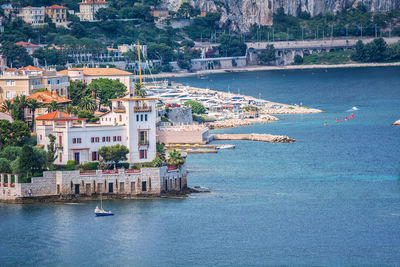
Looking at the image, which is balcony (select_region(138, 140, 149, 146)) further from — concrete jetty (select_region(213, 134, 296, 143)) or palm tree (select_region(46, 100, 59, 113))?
concrete jetty (select_region(213, 134, 296, 143))

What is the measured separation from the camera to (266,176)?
325 feet

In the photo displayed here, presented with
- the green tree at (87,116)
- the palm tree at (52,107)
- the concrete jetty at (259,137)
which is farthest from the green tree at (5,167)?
the concrete jetty at (259,137)

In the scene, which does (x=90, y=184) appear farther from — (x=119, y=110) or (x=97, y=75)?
(x=97, y=75)

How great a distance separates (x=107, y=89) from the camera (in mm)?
130625

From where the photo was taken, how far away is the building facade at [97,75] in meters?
135

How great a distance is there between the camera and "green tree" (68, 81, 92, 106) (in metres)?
121

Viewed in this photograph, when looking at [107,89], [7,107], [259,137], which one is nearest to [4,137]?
[7,107]

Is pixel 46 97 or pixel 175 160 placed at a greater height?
pixel 46 97

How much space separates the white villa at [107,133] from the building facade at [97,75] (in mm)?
45796

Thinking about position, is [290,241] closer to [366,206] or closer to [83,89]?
[366,206]

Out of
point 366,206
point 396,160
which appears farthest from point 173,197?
point 396,160

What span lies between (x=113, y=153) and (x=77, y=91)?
40.3 metres

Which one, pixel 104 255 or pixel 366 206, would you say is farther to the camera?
pixel 366 206

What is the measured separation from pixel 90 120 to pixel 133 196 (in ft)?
64.2
